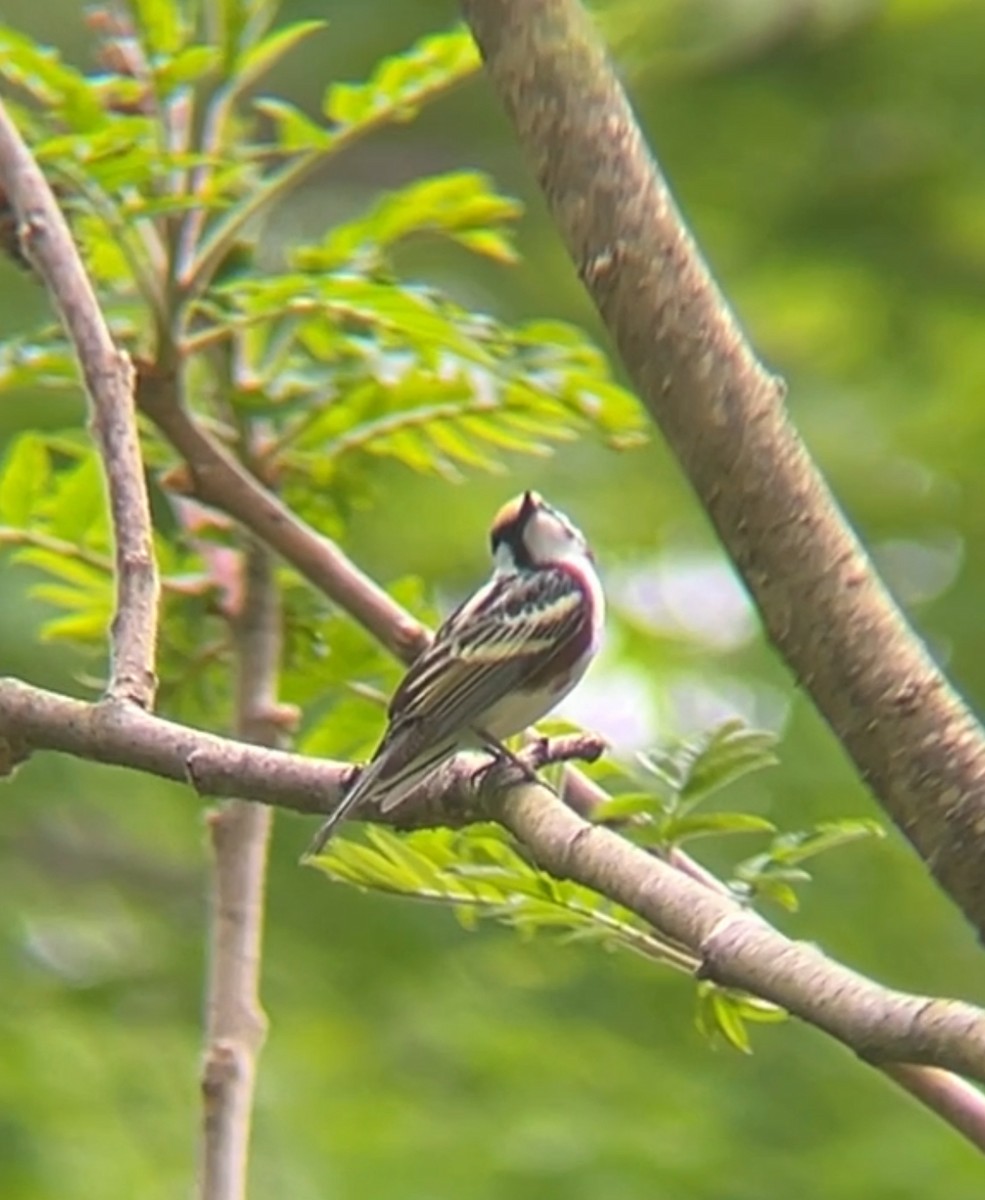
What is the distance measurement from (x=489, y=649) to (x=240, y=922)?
17.6 inches

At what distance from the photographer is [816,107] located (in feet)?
23.8

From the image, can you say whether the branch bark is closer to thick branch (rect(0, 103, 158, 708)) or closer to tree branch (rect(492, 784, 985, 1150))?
tree branch (rect(492, 784, 985, 1150))

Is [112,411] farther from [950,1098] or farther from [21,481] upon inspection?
[950,1098]

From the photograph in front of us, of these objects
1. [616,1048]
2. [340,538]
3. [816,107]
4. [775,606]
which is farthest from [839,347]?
[775,606]

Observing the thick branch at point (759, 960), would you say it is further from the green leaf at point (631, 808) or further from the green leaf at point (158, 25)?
the green leaf at point (158, 25)

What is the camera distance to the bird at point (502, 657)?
2.76 m

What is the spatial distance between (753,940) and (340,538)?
1.79 m

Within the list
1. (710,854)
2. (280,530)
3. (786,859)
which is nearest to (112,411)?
(280,530)

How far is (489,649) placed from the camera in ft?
10.1

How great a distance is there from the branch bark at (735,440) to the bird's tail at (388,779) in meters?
0.60

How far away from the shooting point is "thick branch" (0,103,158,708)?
8.27ft

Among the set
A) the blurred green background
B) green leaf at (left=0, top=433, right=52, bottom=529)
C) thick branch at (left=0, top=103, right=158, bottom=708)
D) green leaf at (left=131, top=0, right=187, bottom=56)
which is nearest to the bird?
thick branch at (left=0, top=103, right=158, bottom=708)

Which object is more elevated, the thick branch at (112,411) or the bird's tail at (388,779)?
the thick branch at (112,411)

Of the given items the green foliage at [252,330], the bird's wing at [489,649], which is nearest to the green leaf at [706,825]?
the bird's wing at [489,649]
